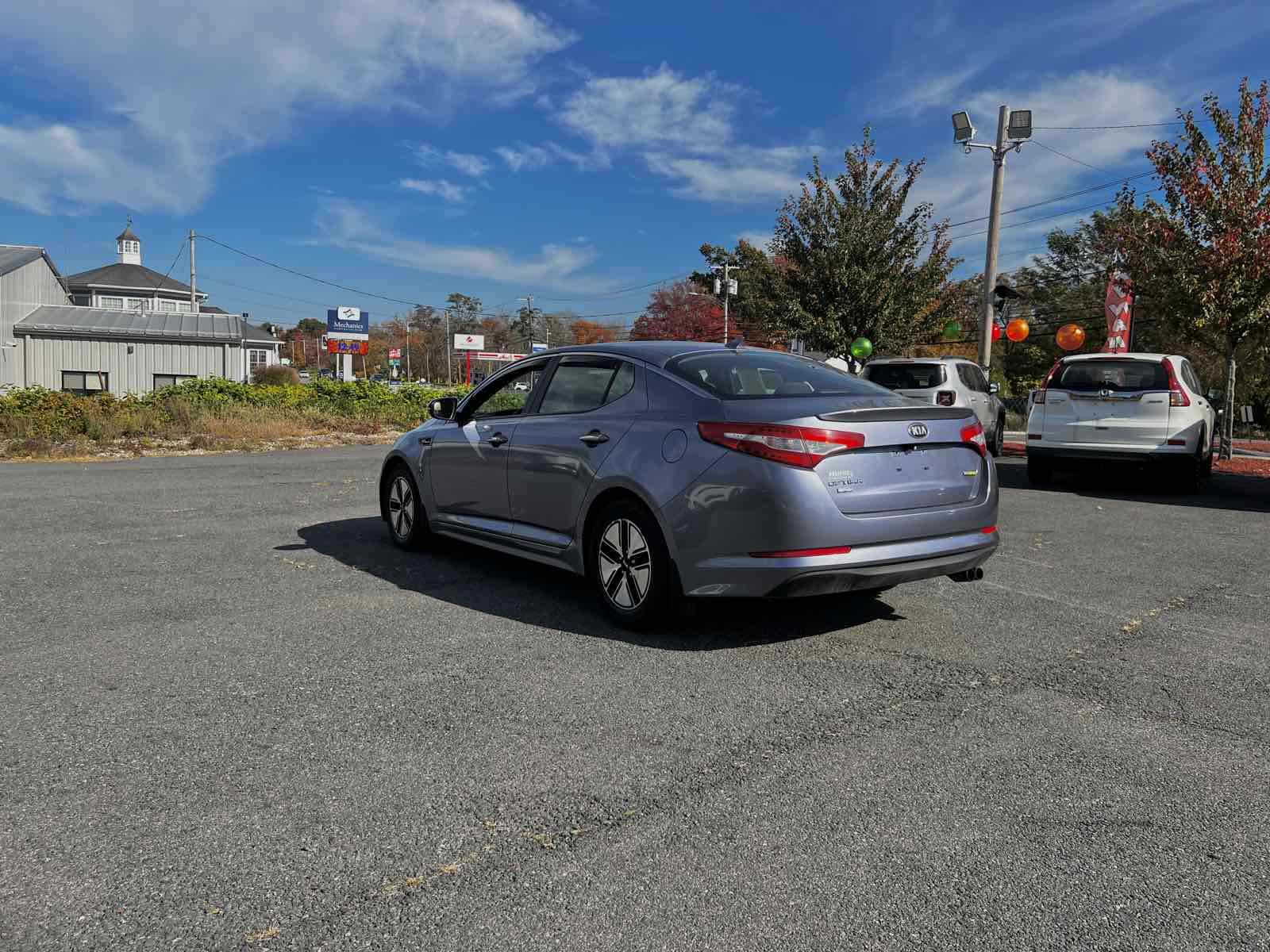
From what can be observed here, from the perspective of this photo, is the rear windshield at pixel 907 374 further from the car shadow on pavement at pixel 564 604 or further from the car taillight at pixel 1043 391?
the car shadow on pavement at pixel 564 604

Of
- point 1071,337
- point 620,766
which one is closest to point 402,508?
point 620,766

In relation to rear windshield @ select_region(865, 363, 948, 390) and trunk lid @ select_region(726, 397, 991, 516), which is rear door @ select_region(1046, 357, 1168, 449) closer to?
rear windshield @ select_region(865, 363, 948, 390)

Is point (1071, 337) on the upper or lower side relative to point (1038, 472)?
upper

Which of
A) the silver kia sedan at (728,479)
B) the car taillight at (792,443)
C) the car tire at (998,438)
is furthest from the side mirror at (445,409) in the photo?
the car tire at (998,438)

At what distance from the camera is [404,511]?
740 centimetres

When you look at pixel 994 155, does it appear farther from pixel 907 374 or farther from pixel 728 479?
pixel 728 479

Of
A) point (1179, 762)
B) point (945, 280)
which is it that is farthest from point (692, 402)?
point (945, 280)

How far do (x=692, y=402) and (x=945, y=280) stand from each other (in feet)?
75.4

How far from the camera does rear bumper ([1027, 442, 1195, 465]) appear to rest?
11219 millimetres

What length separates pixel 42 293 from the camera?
42469mm

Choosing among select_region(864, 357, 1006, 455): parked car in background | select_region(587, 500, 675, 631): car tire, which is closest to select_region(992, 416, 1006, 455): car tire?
select_region(864, 357, 1006, 455): parked car in background

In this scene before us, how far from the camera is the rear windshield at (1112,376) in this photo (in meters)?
11.5

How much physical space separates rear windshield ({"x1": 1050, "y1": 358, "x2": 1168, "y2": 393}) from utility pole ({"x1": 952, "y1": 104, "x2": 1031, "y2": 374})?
8488mm

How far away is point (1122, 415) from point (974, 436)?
7684mm
